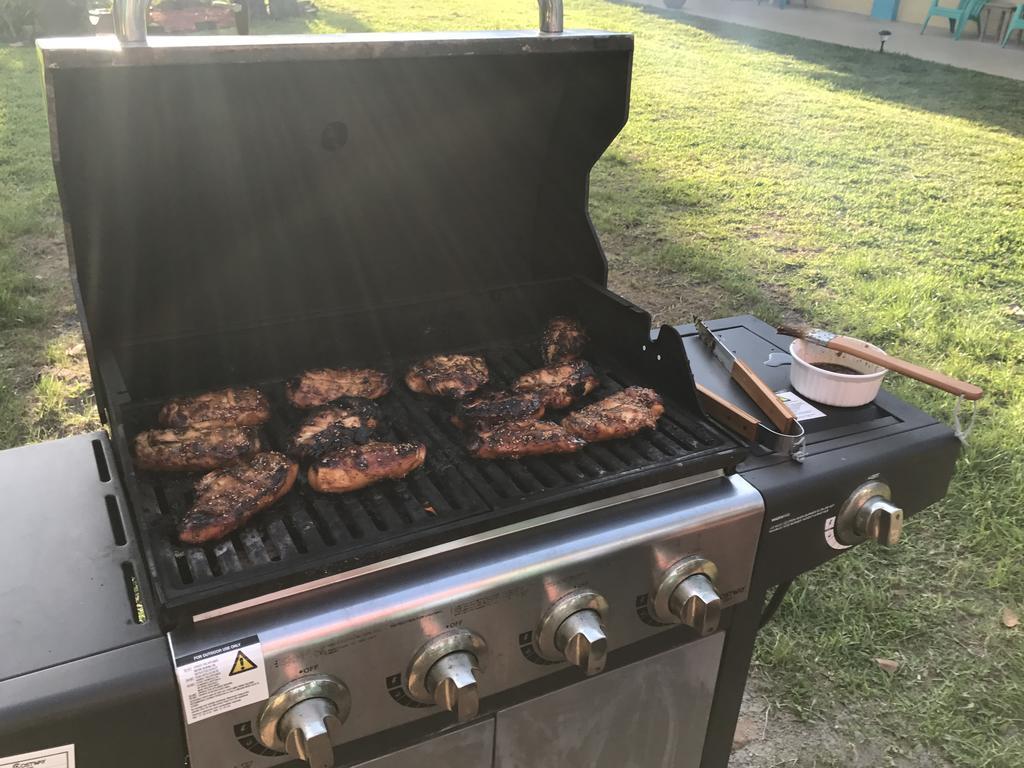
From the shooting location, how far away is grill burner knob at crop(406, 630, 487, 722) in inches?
49.4

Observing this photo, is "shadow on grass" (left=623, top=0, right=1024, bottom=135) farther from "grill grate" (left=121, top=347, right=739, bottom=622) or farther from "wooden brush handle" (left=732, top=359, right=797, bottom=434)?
"grill grate" (left=121, top=347, right=739, bottom=622)

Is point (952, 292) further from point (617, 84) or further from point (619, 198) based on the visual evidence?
point (617, 84)

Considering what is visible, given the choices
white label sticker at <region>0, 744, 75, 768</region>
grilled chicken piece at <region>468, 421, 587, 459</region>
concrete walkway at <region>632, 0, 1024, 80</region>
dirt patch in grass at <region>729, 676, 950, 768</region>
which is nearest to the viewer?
white label sticker at <region>0, 744, 75, 768</region>

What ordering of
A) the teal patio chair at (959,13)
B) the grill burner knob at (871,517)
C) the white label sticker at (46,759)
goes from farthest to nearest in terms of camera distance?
the teal patio chair at (959,13) < the grill burner knob at (871,517) < the white label sticker at (46,759)

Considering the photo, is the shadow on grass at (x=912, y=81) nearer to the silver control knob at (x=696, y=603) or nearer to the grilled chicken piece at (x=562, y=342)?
the grilled chicken piece at (x=562, y=342)

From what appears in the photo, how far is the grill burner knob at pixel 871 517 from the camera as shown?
5.34 feet

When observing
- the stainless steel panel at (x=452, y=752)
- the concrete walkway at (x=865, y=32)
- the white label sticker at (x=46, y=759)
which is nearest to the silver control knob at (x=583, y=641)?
the stainless steel panel at (x=452, y=752)

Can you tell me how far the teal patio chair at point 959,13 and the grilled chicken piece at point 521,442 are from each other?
14428 millimetres

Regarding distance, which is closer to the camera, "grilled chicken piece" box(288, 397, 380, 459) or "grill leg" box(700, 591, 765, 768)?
"grilled chicken piece" box(288, 397, 380, 459)

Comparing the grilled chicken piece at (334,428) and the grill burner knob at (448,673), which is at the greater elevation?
the grilled chicken piece at (334,428)

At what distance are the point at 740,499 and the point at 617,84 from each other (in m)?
0.96

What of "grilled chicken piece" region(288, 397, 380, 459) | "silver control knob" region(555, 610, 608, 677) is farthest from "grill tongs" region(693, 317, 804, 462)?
"grilled chicken piece" region(288, 397, 380, 459)

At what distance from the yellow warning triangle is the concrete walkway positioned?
1227 centimetres

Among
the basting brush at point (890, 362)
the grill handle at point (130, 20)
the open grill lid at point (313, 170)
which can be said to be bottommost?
the basting brush at point (890, 362)
